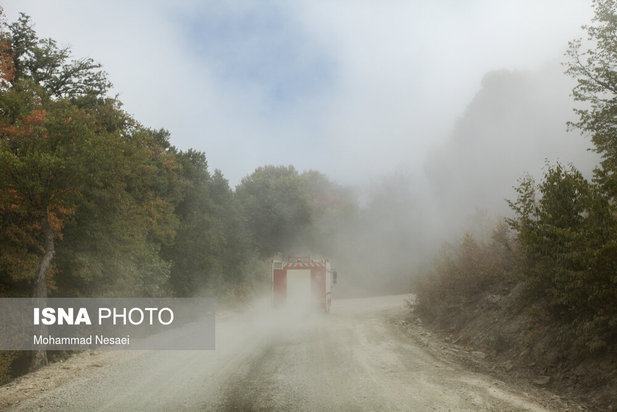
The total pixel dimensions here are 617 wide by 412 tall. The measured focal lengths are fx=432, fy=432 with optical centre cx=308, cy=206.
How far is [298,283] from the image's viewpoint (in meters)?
21.3

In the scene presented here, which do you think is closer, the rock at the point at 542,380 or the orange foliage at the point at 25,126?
the rock at the point at 542,380

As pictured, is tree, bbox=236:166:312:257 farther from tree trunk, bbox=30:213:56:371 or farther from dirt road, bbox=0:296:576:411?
dirt road, bbox=0:296:576:411

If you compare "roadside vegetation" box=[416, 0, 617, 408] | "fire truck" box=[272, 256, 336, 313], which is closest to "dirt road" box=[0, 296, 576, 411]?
"roadside vegetation" box=[416, 0, 617, 408]

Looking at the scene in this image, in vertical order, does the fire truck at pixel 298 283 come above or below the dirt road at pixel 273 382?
above

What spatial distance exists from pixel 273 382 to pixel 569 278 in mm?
5963

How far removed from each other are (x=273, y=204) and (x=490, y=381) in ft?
120

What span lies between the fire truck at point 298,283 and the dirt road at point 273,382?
790 cm

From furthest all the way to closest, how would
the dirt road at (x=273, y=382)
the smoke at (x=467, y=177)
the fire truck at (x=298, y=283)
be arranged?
the smoke at (x=467, y=177)
the fire truck at (x=298, y=283)
the dirt road at (x=273, y=382)

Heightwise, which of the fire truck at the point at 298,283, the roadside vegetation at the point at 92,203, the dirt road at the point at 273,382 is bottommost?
the dirt road at the point at 273,382

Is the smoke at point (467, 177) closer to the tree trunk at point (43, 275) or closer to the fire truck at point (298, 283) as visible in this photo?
the fire truck at point (298, 283)

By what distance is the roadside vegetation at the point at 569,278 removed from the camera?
736cm

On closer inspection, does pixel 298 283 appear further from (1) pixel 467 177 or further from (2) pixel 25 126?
(1) pixel 467 177

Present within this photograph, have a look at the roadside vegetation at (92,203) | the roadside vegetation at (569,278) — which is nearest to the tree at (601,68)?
the roadside vegetation at (569,278)

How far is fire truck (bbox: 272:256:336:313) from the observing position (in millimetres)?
21141
